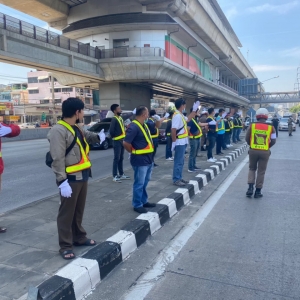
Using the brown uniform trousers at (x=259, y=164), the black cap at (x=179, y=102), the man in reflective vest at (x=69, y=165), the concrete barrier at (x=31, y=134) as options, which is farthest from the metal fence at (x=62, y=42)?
the man in reflective vest at (x=69, y=165)

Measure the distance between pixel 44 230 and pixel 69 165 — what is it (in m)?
1.35

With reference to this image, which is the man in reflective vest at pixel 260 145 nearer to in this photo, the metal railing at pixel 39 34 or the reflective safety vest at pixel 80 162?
the reflective safety vest at pixel 80 162

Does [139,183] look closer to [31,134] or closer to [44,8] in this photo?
[31,134]

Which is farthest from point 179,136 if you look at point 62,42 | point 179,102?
point 62,42

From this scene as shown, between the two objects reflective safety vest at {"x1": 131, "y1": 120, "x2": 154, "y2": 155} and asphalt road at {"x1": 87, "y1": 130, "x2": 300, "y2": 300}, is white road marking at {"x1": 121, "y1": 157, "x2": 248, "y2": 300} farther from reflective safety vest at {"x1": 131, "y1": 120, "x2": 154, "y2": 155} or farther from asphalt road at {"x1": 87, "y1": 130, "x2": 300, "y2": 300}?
reflective safety vest at {"x1": 131, "y1": 120, "x2": 154, "y2": 155}

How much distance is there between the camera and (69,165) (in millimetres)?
3273

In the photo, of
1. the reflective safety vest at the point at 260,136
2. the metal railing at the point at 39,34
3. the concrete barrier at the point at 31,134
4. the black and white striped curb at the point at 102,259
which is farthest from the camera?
the concrete barrier at the point at 31,134

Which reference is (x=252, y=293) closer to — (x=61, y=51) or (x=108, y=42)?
(x=61, y=51)

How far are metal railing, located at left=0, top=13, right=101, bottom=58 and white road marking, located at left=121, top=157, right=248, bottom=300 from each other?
1603 centimetres

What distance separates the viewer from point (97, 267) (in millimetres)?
3047

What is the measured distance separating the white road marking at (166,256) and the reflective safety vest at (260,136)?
132 cm

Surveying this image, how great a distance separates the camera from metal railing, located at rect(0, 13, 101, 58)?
661 inches

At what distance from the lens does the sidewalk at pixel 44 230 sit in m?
2.93

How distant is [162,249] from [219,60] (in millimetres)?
42920
